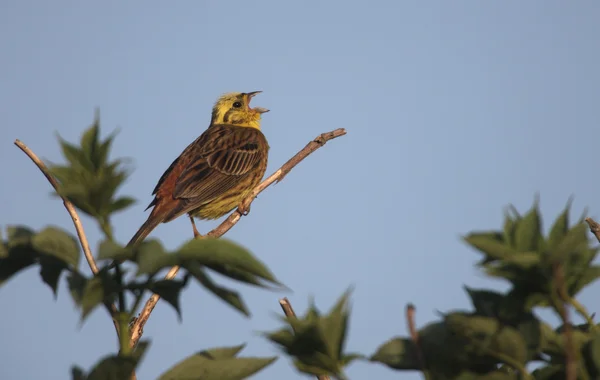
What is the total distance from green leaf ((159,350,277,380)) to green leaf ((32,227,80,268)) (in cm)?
31

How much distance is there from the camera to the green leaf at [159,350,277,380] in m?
1.56

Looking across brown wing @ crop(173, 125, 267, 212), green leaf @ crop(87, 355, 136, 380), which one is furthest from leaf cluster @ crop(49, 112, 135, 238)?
brown wing @ crop(173, 125, 267, 212)

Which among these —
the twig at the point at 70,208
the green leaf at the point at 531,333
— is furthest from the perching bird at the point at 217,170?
the green leaf at the point at 531,333

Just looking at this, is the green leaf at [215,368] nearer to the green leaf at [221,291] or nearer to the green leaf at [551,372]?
the green leaf at [221,291]

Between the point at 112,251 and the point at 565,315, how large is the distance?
2.64ft

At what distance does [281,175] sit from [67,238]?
6561mm

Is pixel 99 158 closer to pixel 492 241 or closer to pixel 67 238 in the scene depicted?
pixel 67 238

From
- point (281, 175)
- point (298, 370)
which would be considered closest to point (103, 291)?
point (298, 370)

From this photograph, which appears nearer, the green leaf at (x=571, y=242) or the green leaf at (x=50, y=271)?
the green leaf at (x=571, y=242)

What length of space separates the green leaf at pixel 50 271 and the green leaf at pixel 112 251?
0.67 feet

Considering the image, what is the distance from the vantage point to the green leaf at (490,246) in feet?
4.65

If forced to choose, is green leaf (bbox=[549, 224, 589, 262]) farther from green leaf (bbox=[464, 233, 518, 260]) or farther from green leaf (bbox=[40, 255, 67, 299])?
green leaf (bbox=[40, 255, 67, 299])

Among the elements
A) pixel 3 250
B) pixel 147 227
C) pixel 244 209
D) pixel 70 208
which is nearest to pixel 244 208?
pixel 244 209

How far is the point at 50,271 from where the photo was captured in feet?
5.12
